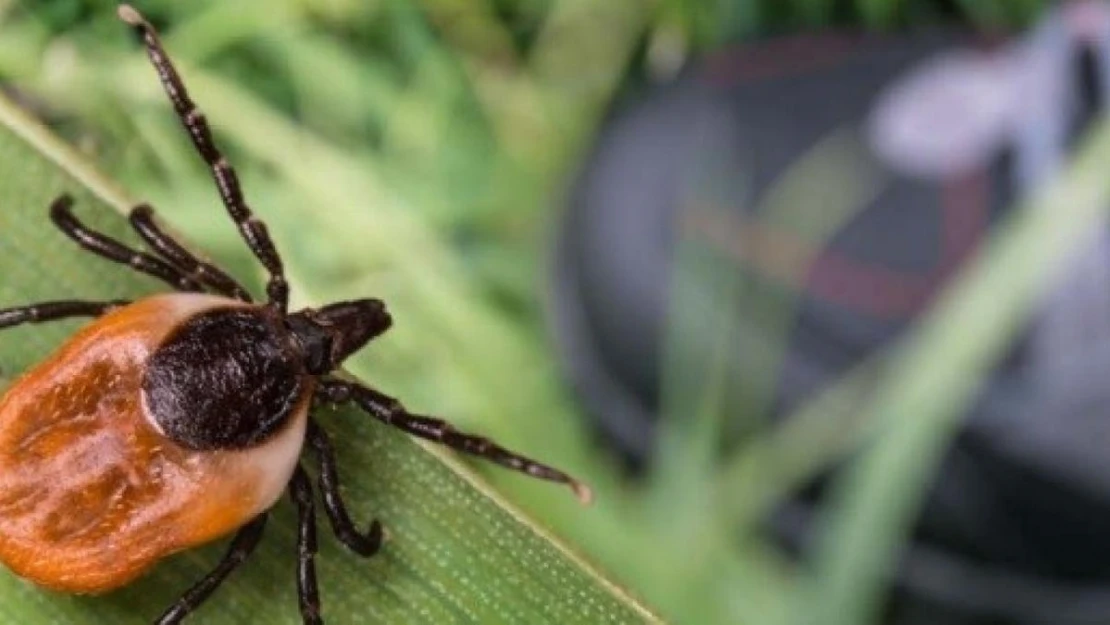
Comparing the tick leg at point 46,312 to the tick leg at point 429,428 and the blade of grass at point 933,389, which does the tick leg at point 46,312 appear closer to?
the tick leg at point 429,428

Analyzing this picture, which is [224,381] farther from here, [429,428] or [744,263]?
[744,263]

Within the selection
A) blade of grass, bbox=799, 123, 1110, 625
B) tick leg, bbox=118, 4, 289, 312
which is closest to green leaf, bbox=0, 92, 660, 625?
tick leg, bbox=118, 4, 289, 312

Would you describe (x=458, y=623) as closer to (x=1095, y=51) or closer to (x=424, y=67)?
(x=424, y=67)

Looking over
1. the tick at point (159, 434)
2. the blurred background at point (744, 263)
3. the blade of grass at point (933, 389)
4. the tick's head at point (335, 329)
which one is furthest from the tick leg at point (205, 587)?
the blade of grass at point (933, 389)

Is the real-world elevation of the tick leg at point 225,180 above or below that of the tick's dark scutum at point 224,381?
above

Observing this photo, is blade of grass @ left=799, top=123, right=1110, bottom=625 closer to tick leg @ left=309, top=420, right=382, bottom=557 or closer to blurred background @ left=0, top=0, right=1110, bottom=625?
blurred background @ left=0, top=0, right=1110, bottom=625

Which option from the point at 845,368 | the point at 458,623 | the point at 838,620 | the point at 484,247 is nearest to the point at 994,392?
the point at 845,368
